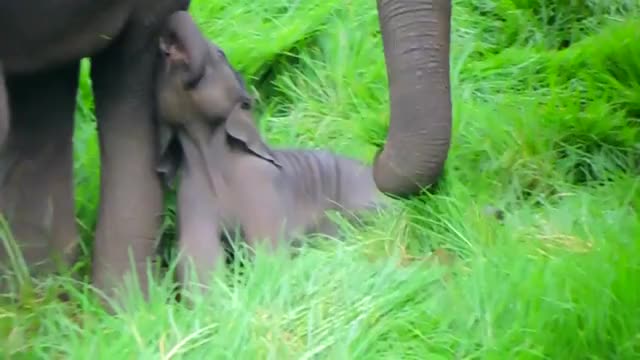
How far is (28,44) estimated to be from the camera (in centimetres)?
233

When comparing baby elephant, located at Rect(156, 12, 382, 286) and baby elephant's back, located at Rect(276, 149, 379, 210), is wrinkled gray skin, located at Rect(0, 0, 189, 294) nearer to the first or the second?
baby elephant, located at Rect(156, 12, 382, 286)

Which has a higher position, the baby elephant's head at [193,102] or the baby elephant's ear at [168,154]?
the baby elephant's head at [193,102]

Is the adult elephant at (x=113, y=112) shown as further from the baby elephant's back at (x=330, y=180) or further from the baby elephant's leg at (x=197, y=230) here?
the baby elephant's back at (x=330, y=180)

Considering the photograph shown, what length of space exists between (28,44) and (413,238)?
28.9 inches

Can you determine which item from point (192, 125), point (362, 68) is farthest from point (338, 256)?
point (362, 68)

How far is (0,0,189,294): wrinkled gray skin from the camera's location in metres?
2.37

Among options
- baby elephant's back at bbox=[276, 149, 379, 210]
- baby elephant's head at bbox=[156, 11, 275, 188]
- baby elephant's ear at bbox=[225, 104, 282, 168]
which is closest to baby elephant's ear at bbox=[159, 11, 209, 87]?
baby elephant's head at bbox=[156, 11, 275, 188]

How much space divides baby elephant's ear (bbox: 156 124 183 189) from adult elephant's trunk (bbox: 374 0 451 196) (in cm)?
56

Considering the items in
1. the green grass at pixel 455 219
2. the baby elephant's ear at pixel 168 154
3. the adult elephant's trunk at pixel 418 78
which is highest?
the adult elephant's trunk at pixel 418 78

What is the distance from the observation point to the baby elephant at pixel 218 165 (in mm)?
2543

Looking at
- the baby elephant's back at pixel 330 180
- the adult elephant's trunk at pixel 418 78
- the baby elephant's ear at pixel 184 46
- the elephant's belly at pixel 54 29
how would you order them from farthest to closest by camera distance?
A: the baby elephant's back at pixel 330 180
the baby elephant's ear at pixel 184 46
the elephant's belly at pixel 54 29
the adult elephant's trunk at pixel 418 78

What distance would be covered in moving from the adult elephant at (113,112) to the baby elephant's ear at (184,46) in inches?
2.4

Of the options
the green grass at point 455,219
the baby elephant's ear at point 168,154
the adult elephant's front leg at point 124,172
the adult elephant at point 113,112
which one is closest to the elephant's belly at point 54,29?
the adult elephant at point 113,112

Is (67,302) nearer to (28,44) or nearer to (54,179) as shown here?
(54,179)
